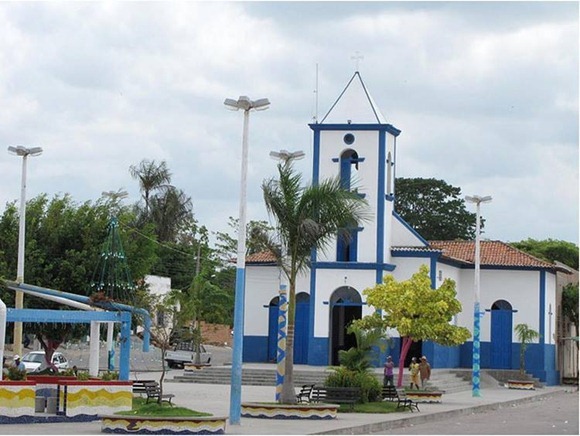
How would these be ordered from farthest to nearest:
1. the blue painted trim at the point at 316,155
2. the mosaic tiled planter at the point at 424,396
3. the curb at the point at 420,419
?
the blue painted trim at the point at 316,155 < the mosaic tiled planter at the point at 424,396 < the curb at the point at 420,419

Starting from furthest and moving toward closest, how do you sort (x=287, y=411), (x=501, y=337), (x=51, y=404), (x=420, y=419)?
1. (x=501, y=337)
2. (x=420, y=419)
3. (x=287, y=411)
4. (x=51, y=404)

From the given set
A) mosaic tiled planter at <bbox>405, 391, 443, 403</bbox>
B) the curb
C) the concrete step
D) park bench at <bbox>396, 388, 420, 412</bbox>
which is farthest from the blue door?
park bench at <bbox>396, 388, 420, 412</bbox>

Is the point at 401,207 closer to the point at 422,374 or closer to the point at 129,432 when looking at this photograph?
the point at 422,374

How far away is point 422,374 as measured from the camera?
4316cm

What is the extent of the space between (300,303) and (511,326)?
1026 cm

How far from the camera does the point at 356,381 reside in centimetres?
3450

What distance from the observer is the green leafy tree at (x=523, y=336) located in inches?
2219

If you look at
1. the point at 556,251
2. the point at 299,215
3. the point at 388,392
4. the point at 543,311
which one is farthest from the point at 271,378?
the point at 556,251

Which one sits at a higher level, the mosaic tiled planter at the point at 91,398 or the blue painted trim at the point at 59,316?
the blue painted trim at the point at 59,316

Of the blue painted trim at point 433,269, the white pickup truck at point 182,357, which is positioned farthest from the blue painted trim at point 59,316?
the white pickup truck at point 182,357

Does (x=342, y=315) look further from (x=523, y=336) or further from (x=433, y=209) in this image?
(x=433, y=209)

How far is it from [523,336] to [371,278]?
26.9 feet

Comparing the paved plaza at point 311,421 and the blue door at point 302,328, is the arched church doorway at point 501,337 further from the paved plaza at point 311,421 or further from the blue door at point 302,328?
the blue door at point 302,328

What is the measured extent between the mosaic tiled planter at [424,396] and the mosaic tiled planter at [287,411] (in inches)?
406
